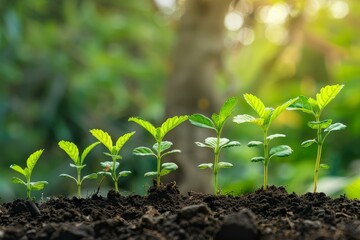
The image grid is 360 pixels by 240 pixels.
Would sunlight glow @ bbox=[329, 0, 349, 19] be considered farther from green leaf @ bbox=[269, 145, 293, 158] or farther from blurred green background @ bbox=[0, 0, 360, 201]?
green leaf @ bbox=[269, 145, 293, 158]

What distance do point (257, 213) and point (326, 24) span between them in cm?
656

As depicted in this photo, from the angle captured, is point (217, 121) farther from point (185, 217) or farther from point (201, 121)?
point (185, 217)

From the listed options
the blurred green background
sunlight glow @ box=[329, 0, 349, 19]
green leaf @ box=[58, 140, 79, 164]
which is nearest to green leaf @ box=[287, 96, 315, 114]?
green leaf @ box=[58, 140, 79, 164]

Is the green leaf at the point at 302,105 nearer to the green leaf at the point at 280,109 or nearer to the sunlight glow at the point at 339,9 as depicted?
the green leaf at the point at 280,109

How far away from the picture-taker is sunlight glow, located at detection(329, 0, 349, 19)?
6385 mm

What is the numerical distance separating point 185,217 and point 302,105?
0.28 m

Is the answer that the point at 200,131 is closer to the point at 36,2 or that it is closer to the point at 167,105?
the point at 167,105

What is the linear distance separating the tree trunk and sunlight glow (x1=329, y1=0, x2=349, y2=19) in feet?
9.50

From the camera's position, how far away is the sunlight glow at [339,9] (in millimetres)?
6385

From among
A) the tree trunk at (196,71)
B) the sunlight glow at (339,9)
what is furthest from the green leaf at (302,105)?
the sunlight glow at (339,9)

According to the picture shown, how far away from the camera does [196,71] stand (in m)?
3.76

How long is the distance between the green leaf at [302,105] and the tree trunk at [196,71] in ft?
8.51

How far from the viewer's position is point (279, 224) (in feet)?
2.54

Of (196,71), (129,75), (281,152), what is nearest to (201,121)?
(281,152)
